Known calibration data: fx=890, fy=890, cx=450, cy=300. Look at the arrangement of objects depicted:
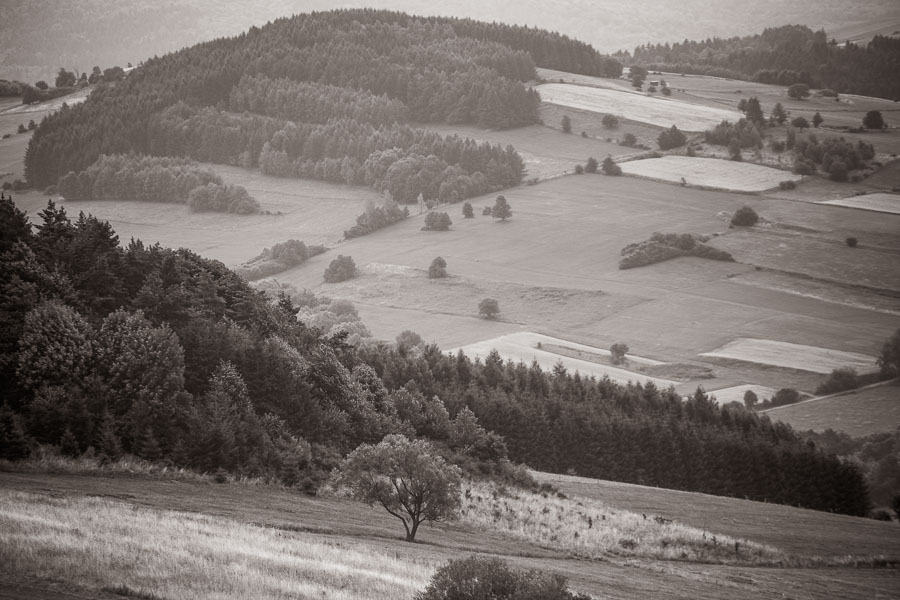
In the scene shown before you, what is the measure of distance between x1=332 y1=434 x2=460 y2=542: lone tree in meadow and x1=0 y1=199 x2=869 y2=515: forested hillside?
343 inches

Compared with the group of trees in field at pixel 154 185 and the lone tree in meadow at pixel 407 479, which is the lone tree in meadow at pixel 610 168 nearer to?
the group of trees in field at pixel 154 185

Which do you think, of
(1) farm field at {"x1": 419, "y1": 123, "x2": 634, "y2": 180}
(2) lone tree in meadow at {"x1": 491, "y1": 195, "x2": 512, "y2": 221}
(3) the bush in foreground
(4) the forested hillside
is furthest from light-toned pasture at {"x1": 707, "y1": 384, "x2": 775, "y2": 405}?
(3) the bush in foreground

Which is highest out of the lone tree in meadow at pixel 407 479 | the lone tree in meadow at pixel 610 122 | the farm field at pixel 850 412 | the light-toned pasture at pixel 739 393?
the lone tree in meadow at pixel 610 122

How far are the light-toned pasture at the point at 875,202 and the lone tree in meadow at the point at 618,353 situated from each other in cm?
6801

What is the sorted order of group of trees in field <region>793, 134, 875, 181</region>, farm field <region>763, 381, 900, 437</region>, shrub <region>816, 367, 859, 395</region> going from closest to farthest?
1. farm field <region>763, 381, 900, 437</region>
2. shrub <region>816, 367, 859, 395</region>
3. group of trees in field <region>793, 134, 875, 181</region>

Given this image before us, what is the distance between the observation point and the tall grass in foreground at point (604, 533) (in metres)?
49.3

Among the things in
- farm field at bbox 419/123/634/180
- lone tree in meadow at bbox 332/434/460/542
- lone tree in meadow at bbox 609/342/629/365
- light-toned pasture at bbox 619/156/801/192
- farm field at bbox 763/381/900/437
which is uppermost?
farm field at bbox 419/123/634/180

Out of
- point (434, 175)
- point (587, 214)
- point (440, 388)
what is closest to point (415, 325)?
point (440, 388)

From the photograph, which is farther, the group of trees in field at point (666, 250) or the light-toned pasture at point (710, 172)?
the light-toned pasture at point (710, 172)

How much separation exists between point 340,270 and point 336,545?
372 feet

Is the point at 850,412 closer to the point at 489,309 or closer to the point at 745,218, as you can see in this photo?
the point at 489,309

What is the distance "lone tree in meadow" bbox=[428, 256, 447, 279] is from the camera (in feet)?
466

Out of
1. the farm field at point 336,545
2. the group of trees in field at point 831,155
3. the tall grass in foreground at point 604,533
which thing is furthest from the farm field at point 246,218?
the farm field at point 336,545

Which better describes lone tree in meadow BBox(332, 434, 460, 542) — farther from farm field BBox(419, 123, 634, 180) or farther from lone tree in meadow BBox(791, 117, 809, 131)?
lone tree in meadow BBox(791, 117, 809, 131)
